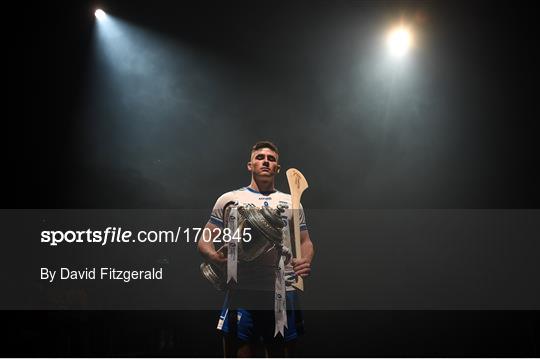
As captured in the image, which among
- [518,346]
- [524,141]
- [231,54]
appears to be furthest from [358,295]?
[231,54]

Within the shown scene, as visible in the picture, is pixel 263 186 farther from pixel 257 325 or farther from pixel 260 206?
pixel 257 325

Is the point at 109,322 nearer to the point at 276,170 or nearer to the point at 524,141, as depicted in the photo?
the point at 276,170

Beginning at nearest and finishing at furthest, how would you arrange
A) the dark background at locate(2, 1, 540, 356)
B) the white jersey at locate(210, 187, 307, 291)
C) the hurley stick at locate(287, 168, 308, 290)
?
the white jersey at locate(210, 187, 307, 291)
the hurley stick at locate(287, 168, 308, 290)
the dark background at locate(2, 1, 540, 356)

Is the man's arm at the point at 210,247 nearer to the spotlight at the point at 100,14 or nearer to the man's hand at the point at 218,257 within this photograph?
the man's hand at the point at 218,257

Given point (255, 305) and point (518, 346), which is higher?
point (255, 305)

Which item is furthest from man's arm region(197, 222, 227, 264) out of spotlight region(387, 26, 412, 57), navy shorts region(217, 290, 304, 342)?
spotlight region(387, 26, 412, 57)

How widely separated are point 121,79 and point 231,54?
1077mm

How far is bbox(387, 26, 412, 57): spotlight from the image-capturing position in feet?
14.8

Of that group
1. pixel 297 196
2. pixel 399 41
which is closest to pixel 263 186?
pixel 297 196

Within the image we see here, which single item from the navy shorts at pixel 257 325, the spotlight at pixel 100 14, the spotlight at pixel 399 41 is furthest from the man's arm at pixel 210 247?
the spotlight at pixel 399 41

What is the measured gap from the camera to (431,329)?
163 inches

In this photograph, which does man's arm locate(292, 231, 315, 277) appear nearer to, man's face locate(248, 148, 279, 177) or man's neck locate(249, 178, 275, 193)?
man's neck locate(249, 178, 275, 193)

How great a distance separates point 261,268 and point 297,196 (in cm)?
68

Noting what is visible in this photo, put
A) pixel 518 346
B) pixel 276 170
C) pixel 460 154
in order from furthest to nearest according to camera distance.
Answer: pixel 460 154, pixel 518 346, pixel 276 170
